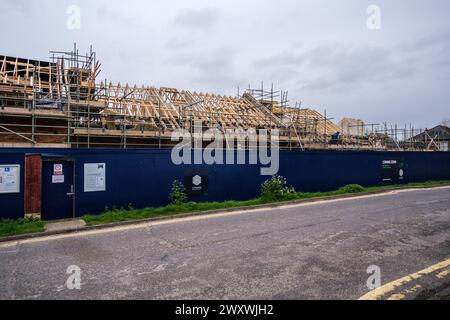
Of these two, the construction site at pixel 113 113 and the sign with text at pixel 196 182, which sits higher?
the construction site at pixel 113 113

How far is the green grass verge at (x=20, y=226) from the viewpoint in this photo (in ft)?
27.8

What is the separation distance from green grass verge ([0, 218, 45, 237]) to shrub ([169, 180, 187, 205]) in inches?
179

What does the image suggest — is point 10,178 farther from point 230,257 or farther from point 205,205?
point 230,257

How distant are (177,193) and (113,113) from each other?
5.51 m

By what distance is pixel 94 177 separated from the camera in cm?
1120

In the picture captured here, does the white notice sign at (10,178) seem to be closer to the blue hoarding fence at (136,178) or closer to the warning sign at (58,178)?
the blue hoarding fence at (136,178)

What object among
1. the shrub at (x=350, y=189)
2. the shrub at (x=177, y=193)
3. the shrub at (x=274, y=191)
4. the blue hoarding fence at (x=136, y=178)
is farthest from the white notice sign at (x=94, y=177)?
the shrub at (x=350, y=189)

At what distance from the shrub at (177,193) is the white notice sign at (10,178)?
5.08m

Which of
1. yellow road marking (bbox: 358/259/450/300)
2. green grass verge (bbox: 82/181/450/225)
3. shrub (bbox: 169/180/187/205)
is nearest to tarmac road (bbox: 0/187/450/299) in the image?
yellow road marking (bbox: 358/259/450/300)

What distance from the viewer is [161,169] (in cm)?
1260

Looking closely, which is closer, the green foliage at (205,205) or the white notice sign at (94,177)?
the green foliage at (205,205)
